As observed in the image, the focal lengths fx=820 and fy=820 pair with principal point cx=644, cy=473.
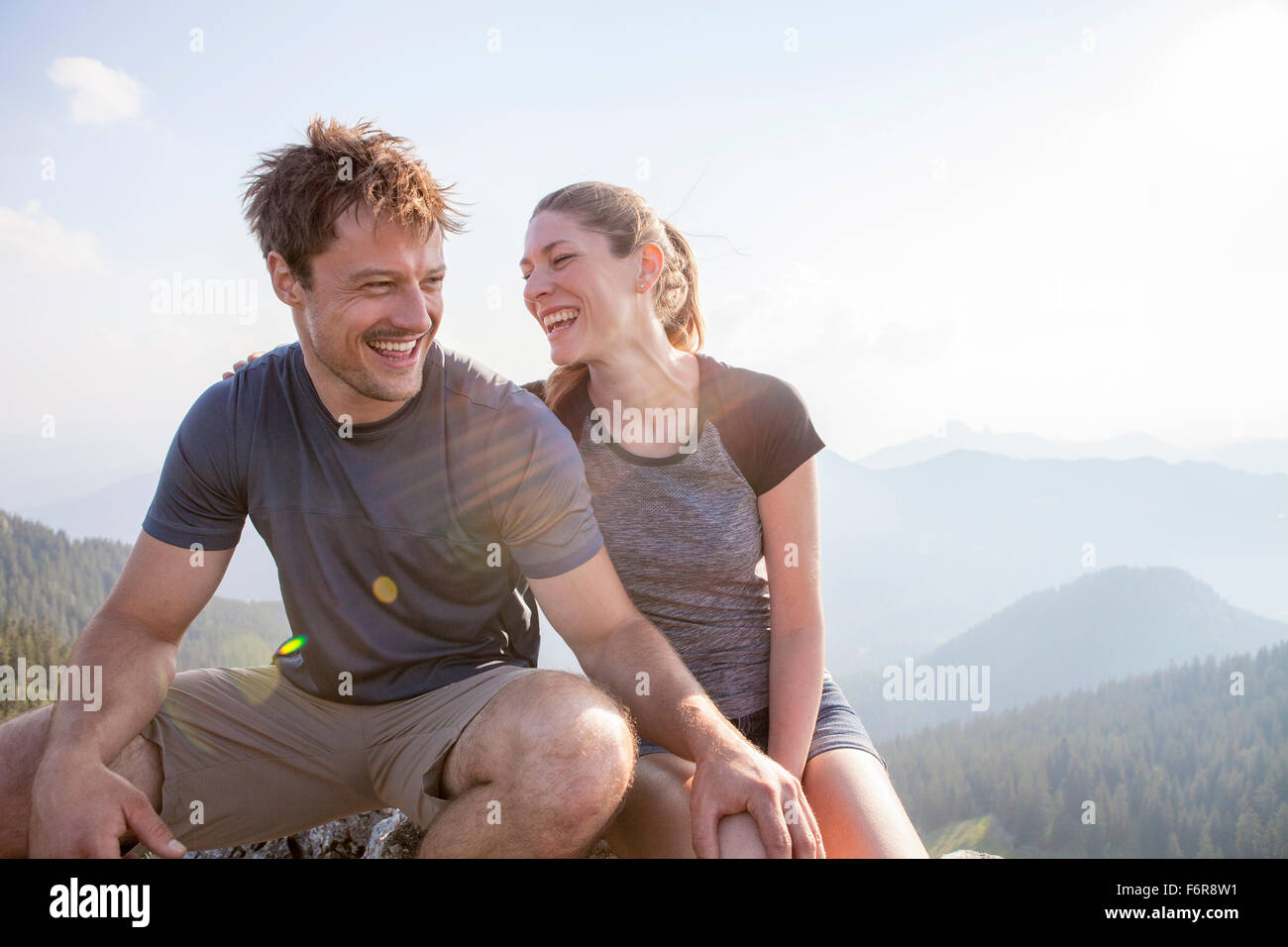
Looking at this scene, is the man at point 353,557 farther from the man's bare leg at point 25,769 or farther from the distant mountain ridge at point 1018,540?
the distant mountain ridge at point 1018,540

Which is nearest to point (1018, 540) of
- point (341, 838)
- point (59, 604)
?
point (59, 604)

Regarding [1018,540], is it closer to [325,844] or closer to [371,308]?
[325,844]

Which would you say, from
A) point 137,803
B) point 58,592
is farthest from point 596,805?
point 58,592

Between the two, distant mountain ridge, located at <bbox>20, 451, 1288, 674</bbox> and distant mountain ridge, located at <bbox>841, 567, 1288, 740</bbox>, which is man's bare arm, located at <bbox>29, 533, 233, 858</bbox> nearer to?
distant mountain ridge, located at <bbox>841, 567, 1288, 740</bbox>

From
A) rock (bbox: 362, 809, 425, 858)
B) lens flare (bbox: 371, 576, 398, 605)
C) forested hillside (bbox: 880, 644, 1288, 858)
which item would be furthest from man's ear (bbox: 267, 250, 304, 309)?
forested hillside (bbox: 880, 644, 1288, 858)

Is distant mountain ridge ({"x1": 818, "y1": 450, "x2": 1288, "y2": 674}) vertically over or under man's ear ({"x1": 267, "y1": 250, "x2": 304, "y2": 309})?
over

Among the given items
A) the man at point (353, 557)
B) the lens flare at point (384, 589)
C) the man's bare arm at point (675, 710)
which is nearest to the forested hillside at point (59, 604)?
the man at point (353, 557)

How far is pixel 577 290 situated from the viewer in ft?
12.8

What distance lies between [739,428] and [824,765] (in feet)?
4.91

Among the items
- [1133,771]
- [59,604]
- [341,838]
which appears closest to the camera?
[341,838]

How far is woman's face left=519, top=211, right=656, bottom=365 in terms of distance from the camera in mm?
3879

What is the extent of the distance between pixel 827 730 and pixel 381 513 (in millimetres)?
2136
